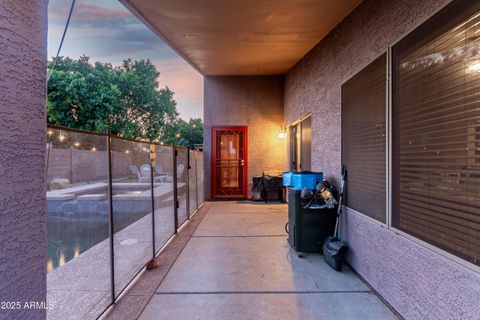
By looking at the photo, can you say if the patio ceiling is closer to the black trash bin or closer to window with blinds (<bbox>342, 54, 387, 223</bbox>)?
window with blinds (<bbox>342, 54, 387, 223</bbox>)

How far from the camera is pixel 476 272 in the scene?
1.54 m

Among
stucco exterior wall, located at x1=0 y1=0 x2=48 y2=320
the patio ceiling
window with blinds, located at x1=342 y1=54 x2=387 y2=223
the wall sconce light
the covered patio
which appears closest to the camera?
stucco exterior wall, located at x1=0 y1=0 x2=48 y2=320

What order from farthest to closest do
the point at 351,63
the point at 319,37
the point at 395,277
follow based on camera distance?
the point at 319,37
the point at 351,63
the point at 395,277

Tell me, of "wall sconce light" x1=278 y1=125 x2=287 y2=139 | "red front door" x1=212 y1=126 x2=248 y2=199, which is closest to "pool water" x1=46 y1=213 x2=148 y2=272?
"red front door" x1=212 y1=126 x2=248 y2=199

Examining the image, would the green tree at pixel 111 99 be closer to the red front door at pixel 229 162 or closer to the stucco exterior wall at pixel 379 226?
the red front door at pixel 229 162

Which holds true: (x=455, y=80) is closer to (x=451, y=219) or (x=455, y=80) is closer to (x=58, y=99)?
(x=451, y=219)

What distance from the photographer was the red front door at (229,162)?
852 cm

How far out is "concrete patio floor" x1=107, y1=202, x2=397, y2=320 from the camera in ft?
7.85

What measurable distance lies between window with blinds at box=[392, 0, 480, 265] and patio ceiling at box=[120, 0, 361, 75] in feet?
6.67

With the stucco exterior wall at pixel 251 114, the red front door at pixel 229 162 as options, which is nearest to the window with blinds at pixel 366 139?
the stucco exterior wall at pixel 251 114

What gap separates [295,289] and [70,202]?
222 cm

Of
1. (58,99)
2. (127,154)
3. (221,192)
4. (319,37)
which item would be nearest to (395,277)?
(127,154)

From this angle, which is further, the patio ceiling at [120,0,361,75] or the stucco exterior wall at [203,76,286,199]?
the stucco exterior wall at [203,76,286,199]

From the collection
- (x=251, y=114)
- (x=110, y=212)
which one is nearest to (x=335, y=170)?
(x=110, y=212)
